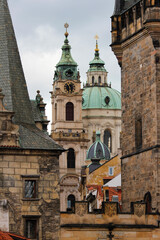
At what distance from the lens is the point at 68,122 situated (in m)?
185

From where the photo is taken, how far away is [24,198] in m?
45.8

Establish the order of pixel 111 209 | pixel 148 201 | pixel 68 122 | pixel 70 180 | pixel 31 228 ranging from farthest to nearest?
pixel 68 122 → pixel 70 180 → pixel 148 201 → pixel 111 209 → pixel 31 228

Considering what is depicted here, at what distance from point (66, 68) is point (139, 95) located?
446ft

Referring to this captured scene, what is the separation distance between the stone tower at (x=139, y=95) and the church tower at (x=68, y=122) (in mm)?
110301

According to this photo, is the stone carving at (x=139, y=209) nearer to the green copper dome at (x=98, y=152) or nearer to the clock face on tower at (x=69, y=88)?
the green copper dome at (x=98, y=152)

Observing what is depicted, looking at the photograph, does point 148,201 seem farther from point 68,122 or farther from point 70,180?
point 68,122

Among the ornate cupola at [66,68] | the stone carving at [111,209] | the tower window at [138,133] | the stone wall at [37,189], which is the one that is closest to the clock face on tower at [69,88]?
the ornate cupola at [66,68]

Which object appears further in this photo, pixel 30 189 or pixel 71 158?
pixel 71 158

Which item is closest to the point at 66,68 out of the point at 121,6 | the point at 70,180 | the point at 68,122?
the point at 68,122

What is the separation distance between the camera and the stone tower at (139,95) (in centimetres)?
5241

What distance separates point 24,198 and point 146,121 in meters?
10.8

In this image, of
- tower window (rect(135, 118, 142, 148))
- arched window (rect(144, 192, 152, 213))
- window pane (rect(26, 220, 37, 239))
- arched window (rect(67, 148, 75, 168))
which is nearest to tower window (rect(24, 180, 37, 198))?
window pane (rect(26, 220, 37, 239))

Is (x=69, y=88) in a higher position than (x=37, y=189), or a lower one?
higher

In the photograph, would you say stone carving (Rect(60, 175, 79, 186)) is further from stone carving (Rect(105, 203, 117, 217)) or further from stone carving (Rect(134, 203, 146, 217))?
stone carving (Rect(105, 203, 117, 217))
